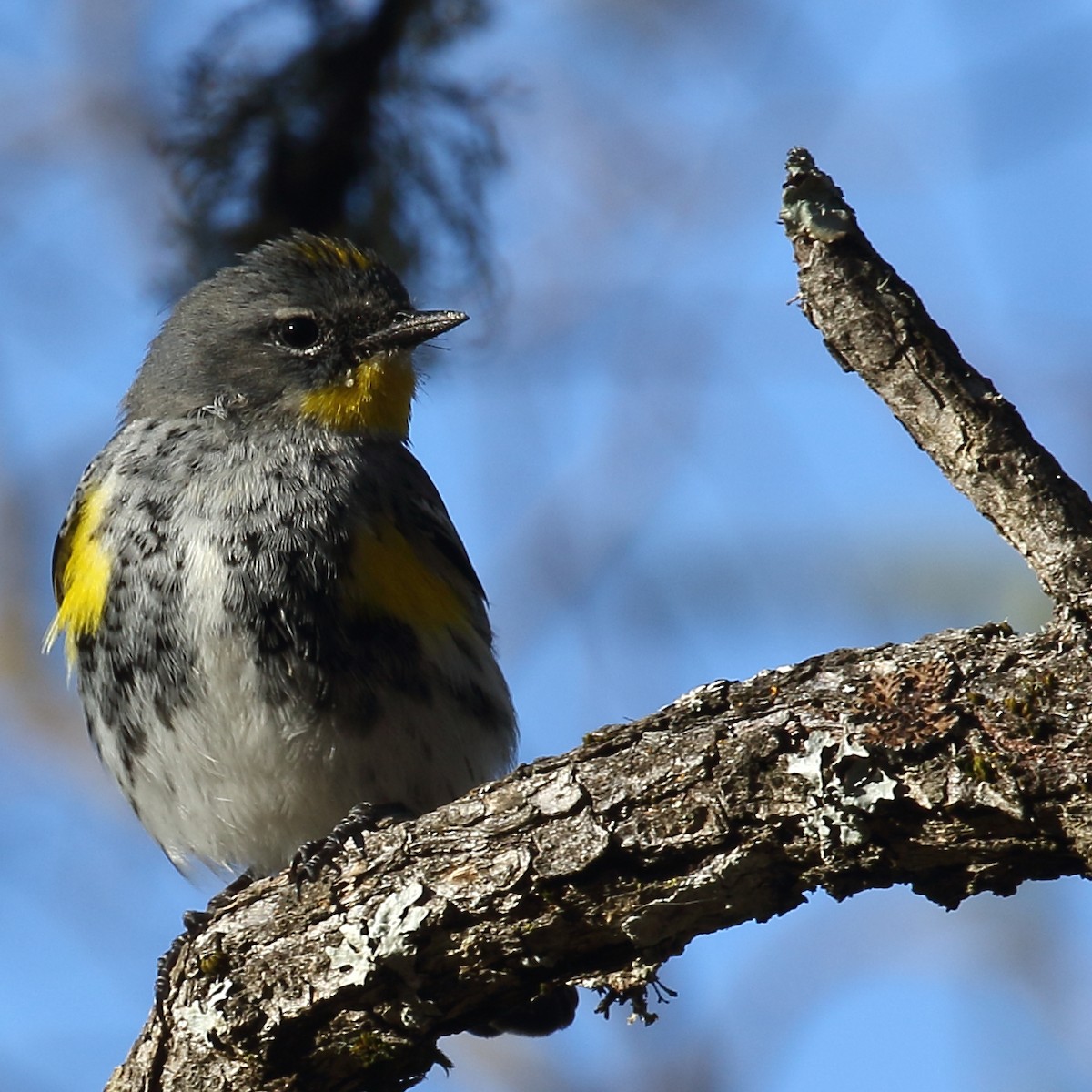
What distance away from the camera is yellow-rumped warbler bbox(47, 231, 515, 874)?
5574 millimetres

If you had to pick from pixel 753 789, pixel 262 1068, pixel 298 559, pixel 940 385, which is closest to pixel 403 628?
pixel 298 559

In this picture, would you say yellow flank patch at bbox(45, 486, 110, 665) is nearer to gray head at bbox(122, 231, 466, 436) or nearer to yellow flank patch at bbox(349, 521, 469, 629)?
gray head at bbox(122, 231, 466, 436)

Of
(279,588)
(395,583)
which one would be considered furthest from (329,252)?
(279,588)

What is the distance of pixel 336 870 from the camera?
4.43m

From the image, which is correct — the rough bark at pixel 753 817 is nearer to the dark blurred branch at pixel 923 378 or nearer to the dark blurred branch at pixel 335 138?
the dark blurred branch at pixel 923 378

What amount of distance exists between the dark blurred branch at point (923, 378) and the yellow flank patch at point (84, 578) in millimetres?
3290

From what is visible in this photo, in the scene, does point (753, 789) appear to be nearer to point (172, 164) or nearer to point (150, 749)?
point (150, 749)

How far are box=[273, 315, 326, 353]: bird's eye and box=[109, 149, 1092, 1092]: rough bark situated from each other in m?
2.96

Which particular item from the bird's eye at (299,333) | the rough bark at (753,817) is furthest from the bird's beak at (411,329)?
the rough bark at (753,817)

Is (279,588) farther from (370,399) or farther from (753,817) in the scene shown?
(753,817)

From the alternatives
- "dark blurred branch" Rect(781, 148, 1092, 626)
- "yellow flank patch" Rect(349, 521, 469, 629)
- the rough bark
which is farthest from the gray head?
"dark blurred branch" Rect(781, 148, 1092, 626)

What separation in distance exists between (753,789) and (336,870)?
1.40 metres

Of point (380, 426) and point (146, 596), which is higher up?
point (380, 426)

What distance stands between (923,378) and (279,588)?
9.21 feet
